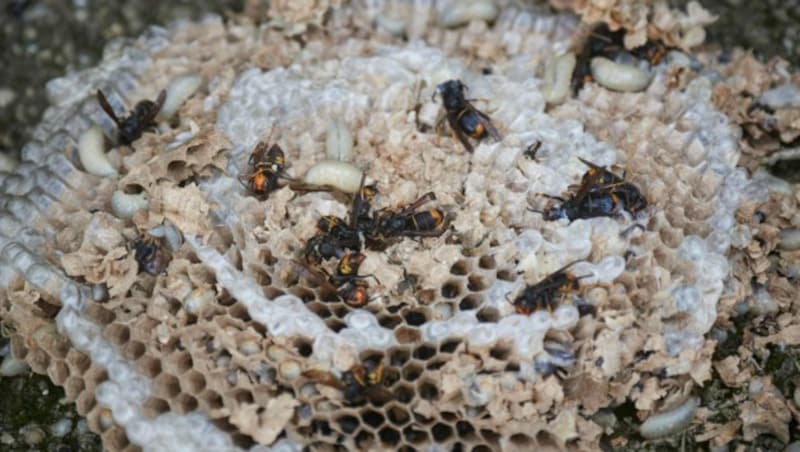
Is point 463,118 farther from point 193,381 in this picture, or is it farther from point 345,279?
point 193,381

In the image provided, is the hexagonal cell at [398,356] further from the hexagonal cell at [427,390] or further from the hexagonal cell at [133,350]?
the hexagonal cell at [133,350]

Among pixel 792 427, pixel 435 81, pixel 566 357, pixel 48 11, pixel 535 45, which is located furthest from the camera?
pixel 48 11

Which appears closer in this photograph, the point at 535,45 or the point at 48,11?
the point at 535,45

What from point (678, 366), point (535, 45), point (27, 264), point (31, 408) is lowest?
point (31, 408)

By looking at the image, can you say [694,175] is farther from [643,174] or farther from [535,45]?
[535,45]

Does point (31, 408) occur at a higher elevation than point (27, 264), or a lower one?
lower

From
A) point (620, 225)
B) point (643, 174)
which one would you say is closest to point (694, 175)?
point (643, 174)
